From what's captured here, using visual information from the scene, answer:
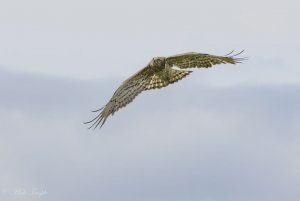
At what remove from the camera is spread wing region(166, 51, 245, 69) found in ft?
65.9

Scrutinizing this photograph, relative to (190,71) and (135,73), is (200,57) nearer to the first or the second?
(190,71)

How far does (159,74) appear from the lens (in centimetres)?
2055

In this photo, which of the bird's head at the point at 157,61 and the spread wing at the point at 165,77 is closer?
the bird's head at the point at 157,61

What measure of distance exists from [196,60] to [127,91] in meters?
2.31

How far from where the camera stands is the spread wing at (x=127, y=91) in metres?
19.8

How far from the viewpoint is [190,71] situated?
20.6 meters

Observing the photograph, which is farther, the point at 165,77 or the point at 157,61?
the point at 165,77

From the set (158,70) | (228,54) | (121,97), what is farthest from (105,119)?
(228,54)

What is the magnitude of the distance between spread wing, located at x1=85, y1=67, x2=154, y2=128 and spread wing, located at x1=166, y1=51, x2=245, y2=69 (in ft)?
2.84

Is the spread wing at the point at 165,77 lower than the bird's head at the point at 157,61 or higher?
lower

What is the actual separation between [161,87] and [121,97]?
4.44ft

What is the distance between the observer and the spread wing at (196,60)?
20078mm

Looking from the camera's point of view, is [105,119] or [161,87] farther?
[161,87]

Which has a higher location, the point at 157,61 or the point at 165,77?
the point at 157,61
